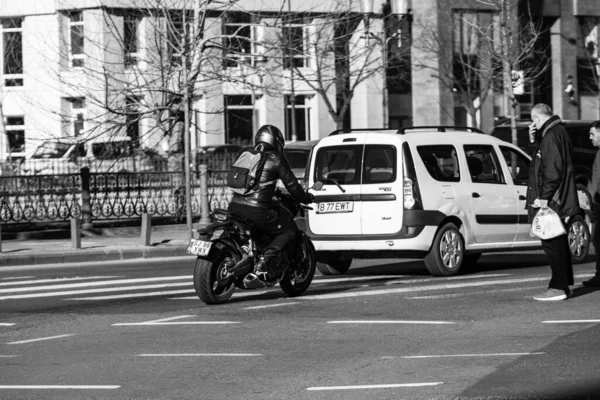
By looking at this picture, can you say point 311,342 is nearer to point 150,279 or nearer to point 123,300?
point 123,300

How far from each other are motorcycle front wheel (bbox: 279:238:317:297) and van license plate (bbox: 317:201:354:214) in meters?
1.85

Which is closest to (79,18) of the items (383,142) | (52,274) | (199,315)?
(52,274)

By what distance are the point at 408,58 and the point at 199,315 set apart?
138ft

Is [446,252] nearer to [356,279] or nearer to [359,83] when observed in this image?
[356,279]

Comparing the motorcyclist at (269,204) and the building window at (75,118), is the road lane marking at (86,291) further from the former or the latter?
the building window at (75,118)

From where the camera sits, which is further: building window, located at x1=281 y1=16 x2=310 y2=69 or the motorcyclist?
building window, located at x1=281 y1=16 x2=310 y2=69

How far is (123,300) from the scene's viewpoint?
13.2 metres

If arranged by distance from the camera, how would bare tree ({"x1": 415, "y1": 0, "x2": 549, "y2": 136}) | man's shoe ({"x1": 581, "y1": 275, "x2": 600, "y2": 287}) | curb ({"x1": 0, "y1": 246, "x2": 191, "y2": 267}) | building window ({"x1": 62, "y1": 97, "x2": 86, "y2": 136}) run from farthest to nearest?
1. bare tree ({"x1": 415, "y1": 0, "x2": 549, "y2": 136})
2. building window ({"x1": 62, "y1": 97, "x2": 86, "y2": 136})
3. curb ({"x1": 0, "y1": 246, "x2": 191, "y2": 267})
4. man's shoe ({"x1": 581, "y1": 275, "x2": 600, "y2": 287})

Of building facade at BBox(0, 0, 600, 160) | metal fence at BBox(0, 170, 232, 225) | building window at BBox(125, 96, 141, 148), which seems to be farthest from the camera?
building facade at BBox(0, 0, 600, 160)

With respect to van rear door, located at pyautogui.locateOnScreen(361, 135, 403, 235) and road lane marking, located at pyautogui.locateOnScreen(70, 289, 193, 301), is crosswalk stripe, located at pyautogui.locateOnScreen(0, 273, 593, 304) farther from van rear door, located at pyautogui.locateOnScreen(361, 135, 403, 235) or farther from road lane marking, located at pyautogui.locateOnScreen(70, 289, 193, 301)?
van rear door, located at pyautogui.locateOnScreen(361, 135, 403, 235)

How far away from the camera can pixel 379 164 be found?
1480cm

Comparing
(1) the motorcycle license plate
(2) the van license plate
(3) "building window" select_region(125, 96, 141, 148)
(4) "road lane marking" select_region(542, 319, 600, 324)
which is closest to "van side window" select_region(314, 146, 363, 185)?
(2) the van license plate

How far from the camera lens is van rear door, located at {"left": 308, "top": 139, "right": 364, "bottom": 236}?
1481 centimetres

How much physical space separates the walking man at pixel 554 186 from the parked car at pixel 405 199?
259 centimetres
